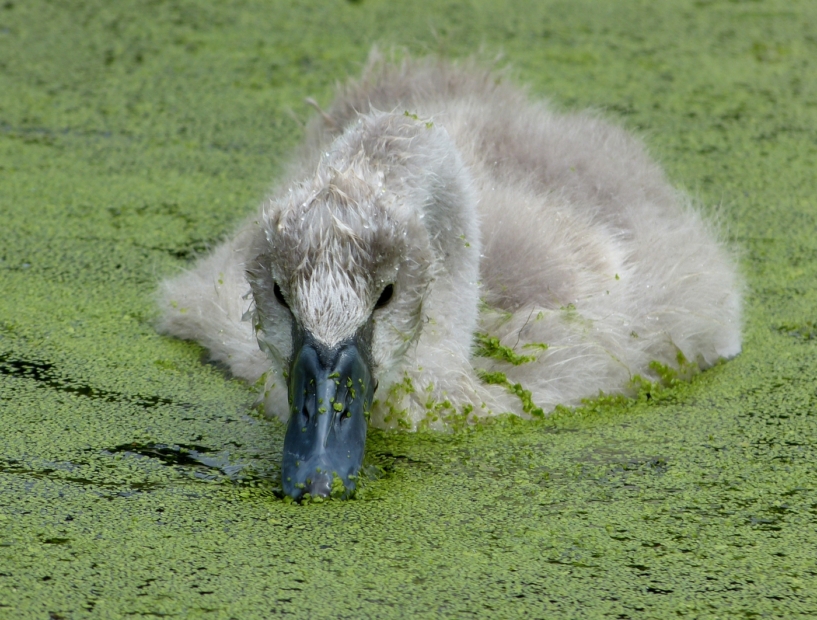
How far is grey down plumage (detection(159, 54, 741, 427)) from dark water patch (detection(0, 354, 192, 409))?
370mm

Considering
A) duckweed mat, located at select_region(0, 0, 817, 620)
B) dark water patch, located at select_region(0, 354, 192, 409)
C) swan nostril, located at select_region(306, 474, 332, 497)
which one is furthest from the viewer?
dark water patch, located at select_region(0, 354, 192, 409)

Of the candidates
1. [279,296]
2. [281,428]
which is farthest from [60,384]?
[279,296]

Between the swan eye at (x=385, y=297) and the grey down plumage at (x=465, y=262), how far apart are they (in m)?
0.03

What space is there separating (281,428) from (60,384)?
0.86 m

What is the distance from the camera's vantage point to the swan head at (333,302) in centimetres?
359

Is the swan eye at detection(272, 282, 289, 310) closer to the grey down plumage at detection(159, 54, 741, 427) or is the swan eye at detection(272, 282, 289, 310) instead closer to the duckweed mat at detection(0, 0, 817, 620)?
the grey down plumage at detection(159, 54, 741, 427)

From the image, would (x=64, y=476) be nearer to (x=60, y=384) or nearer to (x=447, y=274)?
(x=60, y=384)

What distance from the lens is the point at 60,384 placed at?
176 inches

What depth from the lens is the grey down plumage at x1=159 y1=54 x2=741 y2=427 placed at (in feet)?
12.2

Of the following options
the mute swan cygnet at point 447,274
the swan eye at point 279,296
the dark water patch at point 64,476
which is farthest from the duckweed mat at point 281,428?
the swan eye at point 279,296

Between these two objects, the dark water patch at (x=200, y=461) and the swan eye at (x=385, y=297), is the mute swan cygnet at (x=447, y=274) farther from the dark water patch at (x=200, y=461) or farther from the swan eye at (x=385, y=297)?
the dark water patch at (x=200, y=461)

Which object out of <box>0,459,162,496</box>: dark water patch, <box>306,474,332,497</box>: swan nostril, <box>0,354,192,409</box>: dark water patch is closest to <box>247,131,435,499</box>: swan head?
<box>306,474,332,497</box>: swan nostril

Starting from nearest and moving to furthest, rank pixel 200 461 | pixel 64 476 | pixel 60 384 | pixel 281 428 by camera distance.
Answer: pixel 64 476 → pixel 200 461 → pixel 281 428 → pixel 60 384

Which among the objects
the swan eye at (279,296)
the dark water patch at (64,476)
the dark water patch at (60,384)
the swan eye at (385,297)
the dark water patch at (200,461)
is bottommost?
the dark water patch at (64,476)
